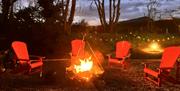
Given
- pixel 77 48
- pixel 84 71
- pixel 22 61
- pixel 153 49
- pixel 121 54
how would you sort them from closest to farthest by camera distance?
pixel 84 71 < pixel 22 61 < pixel 121 54 < pixel 77 48 < pixel 153 49

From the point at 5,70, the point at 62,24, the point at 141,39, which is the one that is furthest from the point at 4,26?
the point at 141,39

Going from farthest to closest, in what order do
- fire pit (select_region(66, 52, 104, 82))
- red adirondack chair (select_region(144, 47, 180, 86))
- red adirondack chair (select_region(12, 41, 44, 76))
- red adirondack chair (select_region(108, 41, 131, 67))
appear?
1. red adirondack chair (select_region(108, 41, 131, 67))
2. red adirondack chair (select_region(12, 41, 44, 76))
3. fire pit (select_region(66, 52, 104, 82))
4. red adirondack chair (select_region(144, 47, 180, 86))

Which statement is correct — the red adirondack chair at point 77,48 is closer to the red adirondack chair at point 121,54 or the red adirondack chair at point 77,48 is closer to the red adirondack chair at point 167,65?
the red adirondack chair at point 121,54

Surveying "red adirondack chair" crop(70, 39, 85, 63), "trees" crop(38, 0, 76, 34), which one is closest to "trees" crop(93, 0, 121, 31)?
"trees" crop(38, 0, 76, 34)

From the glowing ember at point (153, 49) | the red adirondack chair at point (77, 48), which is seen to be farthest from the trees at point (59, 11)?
the red adirondack chair at point (77, 48)

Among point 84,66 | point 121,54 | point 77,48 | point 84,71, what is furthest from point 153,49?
point 84,71

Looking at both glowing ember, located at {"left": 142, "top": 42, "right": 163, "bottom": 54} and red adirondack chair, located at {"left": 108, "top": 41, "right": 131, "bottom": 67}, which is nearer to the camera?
red adirondack chair, located at {"left": 108, "top": 41, "right": 131, "bottom": 67}

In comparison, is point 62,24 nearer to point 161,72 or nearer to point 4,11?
point 4,11

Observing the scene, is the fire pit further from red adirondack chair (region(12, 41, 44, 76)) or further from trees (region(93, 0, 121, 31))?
trees (region(93, 0, 121, 31))

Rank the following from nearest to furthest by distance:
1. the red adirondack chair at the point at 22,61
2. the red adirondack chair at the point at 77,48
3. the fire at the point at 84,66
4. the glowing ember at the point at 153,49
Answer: the fire at the point at 84,66, the red adirondack chair at the point at 22,61, the red adirondack chair at the point at 77,48, the glowing ember at the point at 153,49

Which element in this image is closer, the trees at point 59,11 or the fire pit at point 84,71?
the fire pit at point 84,71

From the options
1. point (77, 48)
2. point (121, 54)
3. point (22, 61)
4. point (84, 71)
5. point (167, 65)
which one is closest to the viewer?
point (167, 65)

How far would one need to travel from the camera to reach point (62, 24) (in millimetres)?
18984

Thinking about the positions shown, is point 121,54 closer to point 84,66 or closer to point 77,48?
point 77,48
